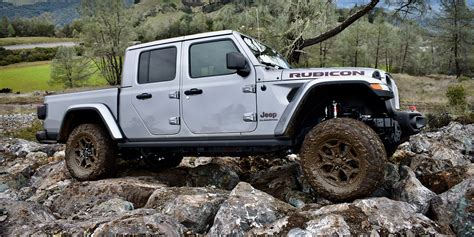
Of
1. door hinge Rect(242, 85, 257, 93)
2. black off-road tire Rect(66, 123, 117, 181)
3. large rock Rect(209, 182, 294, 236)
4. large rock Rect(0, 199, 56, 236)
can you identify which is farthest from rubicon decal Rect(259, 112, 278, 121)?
large rock Rect(0, 199, 56, 236)

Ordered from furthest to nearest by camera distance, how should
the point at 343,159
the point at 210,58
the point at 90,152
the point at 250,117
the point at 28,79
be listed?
the point at 28,79 → the point at 90,152 → the point at 210,58 → the point at 250,117 → the point at 343,159

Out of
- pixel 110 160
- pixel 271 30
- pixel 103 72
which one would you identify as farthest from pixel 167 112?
pixel 103 72

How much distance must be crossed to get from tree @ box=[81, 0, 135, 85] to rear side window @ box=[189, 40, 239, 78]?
126 feet

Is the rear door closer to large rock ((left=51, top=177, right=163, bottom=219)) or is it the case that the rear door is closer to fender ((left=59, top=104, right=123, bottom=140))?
fender ((left=59, top=104, right=123, bottom=140))

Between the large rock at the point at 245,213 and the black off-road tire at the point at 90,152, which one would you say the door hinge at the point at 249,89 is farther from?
the black off-road tire at the point at 90,152

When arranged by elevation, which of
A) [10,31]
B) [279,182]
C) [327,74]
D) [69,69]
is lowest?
[279,182]

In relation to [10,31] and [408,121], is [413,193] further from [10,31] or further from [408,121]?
[10,31]

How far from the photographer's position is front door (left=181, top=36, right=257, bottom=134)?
5.69 meters

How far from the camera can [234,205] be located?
4.78 meters

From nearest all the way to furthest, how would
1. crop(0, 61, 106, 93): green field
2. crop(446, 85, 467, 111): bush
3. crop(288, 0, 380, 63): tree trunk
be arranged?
crop(288, 0, 380, 63): tree trunk → crop(446, 85, 467, 111): bush → crop(0, 61, 106, 93): green field

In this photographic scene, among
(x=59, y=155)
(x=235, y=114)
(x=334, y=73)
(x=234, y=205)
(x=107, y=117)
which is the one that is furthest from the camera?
(x=59, y=155)

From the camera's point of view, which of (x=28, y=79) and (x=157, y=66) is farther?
(x=28, y=79)

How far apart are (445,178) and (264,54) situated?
3.02 meters

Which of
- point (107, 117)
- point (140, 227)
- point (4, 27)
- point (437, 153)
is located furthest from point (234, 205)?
point (4, 27)
